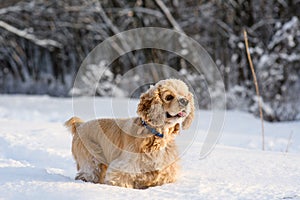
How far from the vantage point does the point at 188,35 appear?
628 inches

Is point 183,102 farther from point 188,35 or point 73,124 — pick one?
point 188,35

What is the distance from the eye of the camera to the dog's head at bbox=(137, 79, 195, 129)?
373cm

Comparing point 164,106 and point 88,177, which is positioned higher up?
point 164,106

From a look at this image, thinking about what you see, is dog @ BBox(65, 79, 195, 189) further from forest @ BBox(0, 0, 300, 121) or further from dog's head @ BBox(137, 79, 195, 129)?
forest @ BBox(0, 0, 300, 121)

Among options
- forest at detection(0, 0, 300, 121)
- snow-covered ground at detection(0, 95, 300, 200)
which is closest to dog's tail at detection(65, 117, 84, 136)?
snow-covered ground at detection(0, 95, 300, 200)

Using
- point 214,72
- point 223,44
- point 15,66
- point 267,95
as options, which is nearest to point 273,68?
point 267,95

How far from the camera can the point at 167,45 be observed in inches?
623

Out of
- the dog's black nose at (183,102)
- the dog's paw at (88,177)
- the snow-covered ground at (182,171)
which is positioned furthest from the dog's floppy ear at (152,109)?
the dog's paw at (88,177)

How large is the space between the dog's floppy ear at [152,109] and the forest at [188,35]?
23.4ft

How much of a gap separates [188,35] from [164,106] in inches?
492

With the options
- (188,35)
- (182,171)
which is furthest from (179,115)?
(188,35)

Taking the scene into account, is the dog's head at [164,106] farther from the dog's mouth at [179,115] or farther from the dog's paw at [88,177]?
the dog's paw at [88,177]

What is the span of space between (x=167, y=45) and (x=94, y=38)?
4.36 m

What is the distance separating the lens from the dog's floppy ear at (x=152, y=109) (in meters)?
3.73
